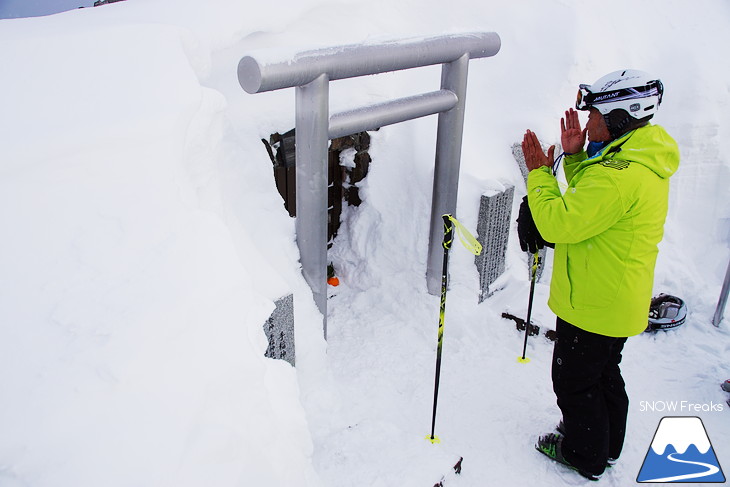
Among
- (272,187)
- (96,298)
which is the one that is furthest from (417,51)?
(96,298)

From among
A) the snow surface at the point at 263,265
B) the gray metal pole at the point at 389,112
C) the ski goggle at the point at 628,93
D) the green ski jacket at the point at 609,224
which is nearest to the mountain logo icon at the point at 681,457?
the snow surface at the point at 263,265

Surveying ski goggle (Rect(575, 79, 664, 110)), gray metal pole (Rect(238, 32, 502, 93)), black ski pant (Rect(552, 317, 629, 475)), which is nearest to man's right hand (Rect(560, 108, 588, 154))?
ski goggle (Rect(575, 79, 664, 110))

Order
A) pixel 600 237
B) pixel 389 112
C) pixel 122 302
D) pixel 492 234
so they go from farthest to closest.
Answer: pixel 492 234, pixel 389 112, pixel 600 237, pixel 122 302

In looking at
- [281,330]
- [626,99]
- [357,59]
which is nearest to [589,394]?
[626,99]

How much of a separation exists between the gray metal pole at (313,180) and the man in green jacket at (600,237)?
3.25ft

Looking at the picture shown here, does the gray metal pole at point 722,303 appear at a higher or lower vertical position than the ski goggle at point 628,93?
lower

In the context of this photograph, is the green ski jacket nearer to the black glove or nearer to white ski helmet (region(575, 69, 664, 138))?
white ski helmet (region(575, 69, 664, 138))

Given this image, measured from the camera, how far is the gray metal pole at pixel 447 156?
3842 mm

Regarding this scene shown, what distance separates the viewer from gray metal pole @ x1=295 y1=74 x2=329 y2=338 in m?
2.96

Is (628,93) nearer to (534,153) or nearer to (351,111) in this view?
(534,153)

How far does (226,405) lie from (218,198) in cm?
113

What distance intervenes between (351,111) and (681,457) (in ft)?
7.86

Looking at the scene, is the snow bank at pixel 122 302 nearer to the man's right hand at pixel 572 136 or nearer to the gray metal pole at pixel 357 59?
the gray metal pole at pixel 357 59

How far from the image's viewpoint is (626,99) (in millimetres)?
2441
